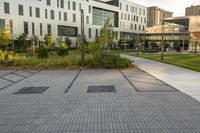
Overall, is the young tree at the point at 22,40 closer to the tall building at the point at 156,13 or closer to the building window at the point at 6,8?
the building window at the point at 6,8

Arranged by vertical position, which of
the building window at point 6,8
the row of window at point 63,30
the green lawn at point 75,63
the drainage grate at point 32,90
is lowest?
the drainage grate at point 32,90

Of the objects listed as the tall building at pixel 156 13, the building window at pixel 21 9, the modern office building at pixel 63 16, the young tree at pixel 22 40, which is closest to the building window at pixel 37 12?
the modern office building at pixel 63 16

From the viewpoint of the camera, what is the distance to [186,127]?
16.7 ft

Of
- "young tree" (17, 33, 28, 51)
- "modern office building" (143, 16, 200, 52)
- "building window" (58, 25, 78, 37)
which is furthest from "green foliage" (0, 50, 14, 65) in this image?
"building window" (58, 25, 78, 37)


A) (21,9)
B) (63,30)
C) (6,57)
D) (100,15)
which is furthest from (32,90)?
(100,15)

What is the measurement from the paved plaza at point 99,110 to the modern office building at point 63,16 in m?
31.3

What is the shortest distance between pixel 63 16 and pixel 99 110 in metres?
57.0

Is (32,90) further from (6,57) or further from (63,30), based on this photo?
(63,30)

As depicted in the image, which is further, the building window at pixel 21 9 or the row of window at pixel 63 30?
the row of window at pixel 63 30

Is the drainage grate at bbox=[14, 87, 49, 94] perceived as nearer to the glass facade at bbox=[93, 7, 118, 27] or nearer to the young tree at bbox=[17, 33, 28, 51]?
the young tree at bbox=[17, 33, 28, 51]

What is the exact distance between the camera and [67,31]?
6231 centimetres

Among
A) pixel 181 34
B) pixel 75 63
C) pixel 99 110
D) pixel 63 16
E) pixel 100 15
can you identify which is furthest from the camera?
pixel 181 34

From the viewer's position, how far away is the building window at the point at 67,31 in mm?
60037

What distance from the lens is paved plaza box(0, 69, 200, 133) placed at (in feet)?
16.8
